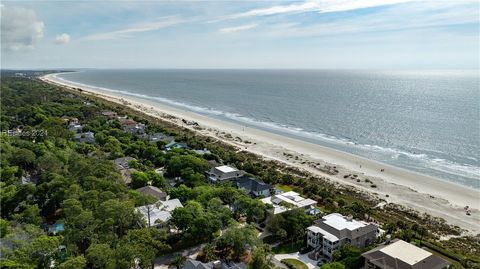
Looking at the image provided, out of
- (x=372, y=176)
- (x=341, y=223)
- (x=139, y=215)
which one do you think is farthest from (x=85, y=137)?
(x=372, y=176)

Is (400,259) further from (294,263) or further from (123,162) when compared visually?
(123,162)

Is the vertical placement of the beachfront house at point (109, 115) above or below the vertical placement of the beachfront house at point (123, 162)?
above

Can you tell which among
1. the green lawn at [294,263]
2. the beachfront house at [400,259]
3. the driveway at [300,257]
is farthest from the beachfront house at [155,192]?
the beachfront house at [400,259]

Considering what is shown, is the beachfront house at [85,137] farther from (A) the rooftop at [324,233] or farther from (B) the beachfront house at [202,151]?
(A) the rooftop at [324,233]

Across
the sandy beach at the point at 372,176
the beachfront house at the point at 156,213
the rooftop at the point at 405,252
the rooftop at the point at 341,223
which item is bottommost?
the sandy beach at the point at 372,176

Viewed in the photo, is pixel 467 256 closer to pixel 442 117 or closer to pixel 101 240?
pixel 101 240

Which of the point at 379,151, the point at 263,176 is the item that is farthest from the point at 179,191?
the point at 379,151

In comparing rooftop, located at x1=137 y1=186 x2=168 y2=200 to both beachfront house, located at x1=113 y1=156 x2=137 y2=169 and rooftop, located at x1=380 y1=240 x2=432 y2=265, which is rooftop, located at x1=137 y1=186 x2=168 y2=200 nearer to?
beachfront house, located at x1=113 y1=156 x2=137 y2=169
